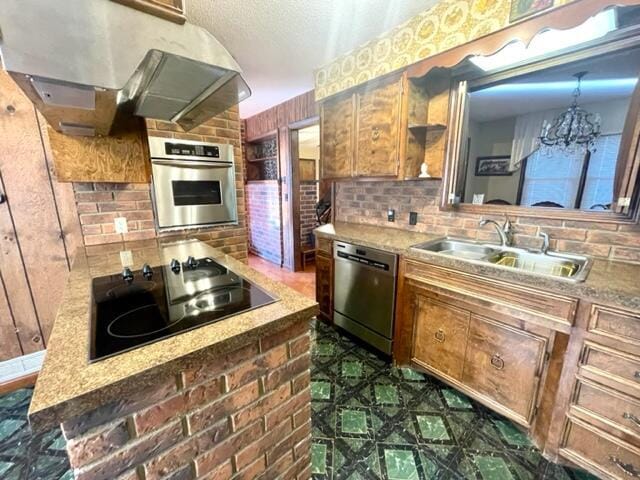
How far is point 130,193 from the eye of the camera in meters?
1.99

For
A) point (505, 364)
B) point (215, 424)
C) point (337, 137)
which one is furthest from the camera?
point (337, 137)

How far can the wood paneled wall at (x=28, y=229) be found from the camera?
5.61ft

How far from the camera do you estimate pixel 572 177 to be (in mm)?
1654

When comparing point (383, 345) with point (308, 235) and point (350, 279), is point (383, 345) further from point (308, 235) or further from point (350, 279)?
point (308, 235)

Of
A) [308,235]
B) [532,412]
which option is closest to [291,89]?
[308,235]

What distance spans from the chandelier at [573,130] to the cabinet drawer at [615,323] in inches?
38.3

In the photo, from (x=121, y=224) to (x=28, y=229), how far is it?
20.6 inches

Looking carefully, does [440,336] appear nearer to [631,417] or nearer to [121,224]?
[631,417]

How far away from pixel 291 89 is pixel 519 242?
2.78 meters

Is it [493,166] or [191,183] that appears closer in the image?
[493,166]

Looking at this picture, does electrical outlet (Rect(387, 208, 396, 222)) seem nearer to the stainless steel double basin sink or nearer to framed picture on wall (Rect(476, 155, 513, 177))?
the stainless steel double basin sink

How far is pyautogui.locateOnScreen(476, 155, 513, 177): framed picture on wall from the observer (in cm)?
192

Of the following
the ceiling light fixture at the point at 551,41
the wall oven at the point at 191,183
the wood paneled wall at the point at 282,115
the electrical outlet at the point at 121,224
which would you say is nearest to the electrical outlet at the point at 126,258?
the electrical outlet at the point at 121,224

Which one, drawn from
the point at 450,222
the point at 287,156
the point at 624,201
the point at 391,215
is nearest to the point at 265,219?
the point at 287,156
